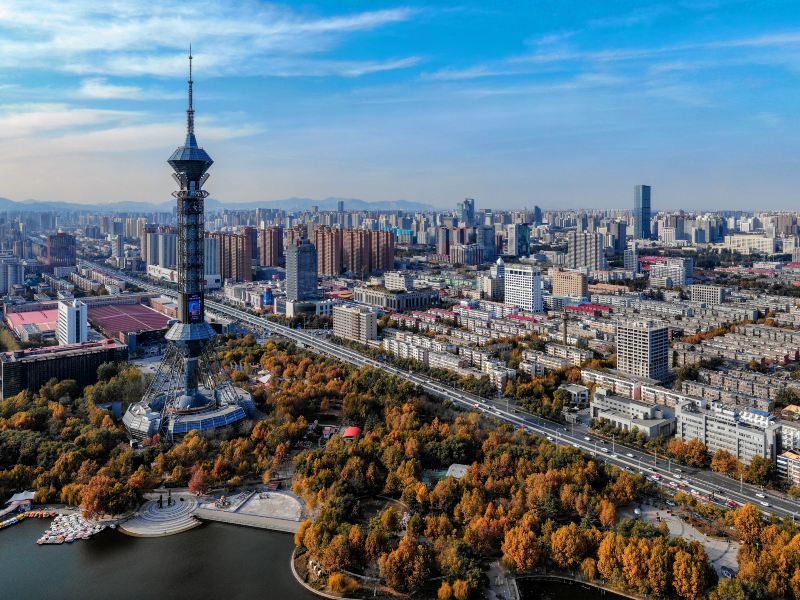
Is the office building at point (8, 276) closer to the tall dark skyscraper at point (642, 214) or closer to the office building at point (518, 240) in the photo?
the office building at point (518, 240)

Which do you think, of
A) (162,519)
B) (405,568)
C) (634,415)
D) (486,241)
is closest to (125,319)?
(162,519)

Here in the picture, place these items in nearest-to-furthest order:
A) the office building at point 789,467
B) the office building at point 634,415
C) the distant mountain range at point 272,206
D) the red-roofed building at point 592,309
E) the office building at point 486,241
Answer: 1. the office building at point 789,467
2. the office building at point 634,415
3. the red-roofed building at point 592,309
4. the office building at point 486,241
5. the distant mountain range at point 272,206

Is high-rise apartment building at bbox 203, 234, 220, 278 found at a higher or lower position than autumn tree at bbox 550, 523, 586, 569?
higher

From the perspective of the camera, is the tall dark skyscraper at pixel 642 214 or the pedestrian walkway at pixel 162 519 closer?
the pedestrian walkway at pixel 162 519

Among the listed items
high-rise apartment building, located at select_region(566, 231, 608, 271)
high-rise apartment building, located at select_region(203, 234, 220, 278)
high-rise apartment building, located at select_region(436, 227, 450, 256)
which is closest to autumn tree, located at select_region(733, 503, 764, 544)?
high-rise apartment building, located at select_region(566, 231, 608, 271)

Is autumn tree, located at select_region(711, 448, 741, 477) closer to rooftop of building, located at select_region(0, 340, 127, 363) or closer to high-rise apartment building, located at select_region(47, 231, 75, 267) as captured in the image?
rooftop of building, located at select_region(0, 340, 127, 363)

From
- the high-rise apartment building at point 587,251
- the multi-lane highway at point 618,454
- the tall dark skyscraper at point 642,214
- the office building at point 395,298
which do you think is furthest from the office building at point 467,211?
the multi-lane highway at point 618,454
